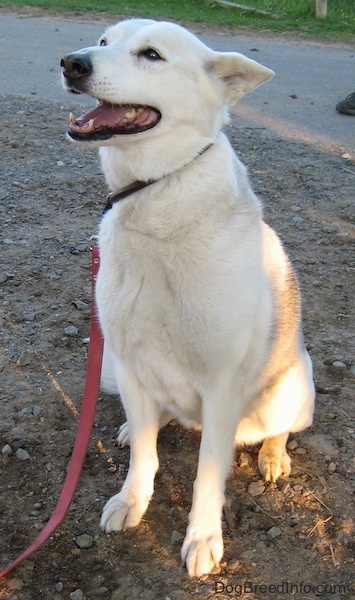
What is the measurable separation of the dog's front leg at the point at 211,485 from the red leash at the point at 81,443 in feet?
1.44

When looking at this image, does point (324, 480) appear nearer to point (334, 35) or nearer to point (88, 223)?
point (88, 223)

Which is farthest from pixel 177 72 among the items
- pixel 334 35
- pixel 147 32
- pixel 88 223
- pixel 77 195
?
pixel 334 35

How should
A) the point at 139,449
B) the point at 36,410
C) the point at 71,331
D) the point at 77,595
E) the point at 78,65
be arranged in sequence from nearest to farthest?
1. the point at 78,65
2. the point at 77,595
3. the point at 139,449
4. the point at 36,410
5. the point at 71,331

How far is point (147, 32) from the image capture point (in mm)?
2381

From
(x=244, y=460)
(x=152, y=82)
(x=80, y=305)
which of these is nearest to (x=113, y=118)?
(x=152, y=82)

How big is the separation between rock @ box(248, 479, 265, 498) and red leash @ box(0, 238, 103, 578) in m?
0.70

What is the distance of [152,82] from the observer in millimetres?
2283

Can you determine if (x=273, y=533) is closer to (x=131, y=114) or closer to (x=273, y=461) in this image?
(x=273, y=461)

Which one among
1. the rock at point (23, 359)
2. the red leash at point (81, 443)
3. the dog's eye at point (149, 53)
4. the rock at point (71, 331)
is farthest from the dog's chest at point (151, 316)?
the rock at point (71, 331)

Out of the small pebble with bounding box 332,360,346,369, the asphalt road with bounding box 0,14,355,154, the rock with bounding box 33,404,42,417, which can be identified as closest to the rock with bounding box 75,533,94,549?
the rock with bounding box 33,404,42,417

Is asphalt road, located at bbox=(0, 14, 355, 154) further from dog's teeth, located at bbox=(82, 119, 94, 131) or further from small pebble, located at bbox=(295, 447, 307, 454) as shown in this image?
small pebble, located at bbox=(295, 447, 307, 454)

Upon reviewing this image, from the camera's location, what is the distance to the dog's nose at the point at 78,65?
2.20m

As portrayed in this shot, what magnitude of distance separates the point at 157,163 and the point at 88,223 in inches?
101

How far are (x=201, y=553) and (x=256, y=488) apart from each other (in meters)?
0.47
